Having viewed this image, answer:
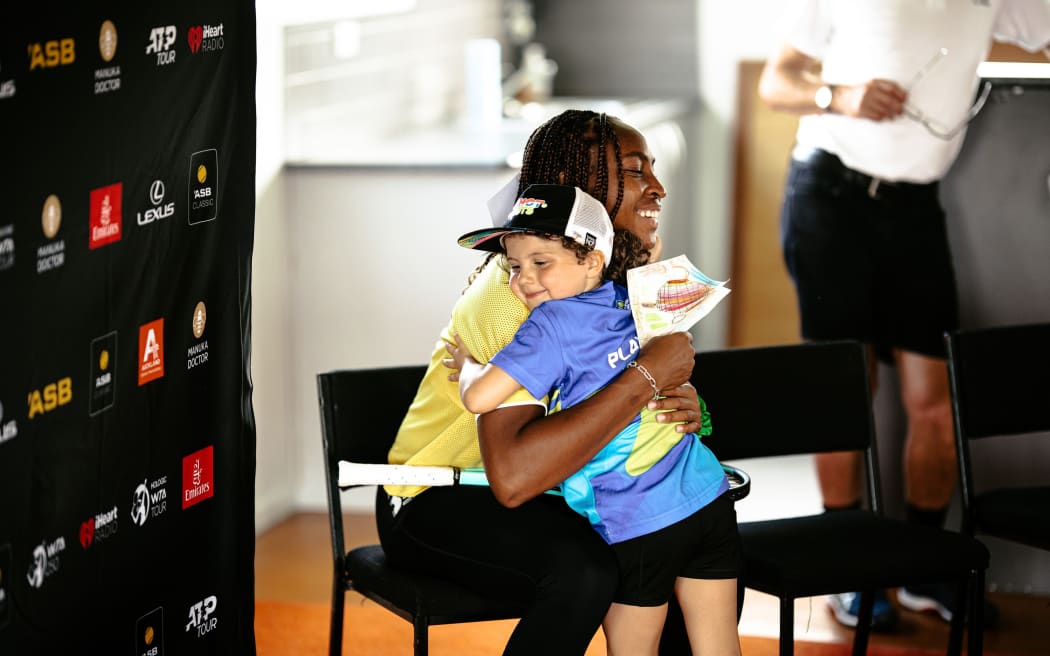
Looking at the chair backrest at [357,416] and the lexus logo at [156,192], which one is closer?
the lexus logo at [156,192]

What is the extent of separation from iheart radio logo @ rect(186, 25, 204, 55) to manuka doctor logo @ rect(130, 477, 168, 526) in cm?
60

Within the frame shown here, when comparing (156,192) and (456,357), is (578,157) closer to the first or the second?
(456,357)

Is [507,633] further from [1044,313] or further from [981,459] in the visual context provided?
[1044,313]

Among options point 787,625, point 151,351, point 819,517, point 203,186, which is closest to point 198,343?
point 151,351

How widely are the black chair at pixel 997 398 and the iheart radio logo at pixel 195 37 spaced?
1.48 m

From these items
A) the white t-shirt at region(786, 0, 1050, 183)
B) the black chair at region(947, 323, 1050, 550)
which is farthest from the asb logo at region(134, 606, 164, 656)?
the white t-shirt at region(786, 0, 1050, 183)

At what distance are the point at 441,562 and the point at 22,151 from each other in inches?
33.1

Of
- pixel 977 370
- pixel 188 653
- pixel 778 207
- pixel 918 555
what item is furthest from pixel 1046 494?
pixel 778 207

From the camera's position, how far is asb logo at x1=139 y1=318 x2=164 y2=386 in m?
1.83

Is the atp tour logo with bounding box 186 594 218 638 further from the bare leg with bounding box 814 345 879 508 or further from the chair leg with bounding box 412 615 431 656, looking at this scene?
the bare leg with bounding box 814 345 879 508

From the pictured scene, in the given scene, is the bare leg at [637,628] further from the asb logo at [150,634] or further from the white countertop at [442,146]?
the white countertop at [442,146]

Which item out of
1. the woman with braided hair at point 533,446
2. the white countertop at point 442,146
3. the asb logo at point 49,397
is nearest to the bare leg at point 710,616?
the woman with braided hair at point 533,446

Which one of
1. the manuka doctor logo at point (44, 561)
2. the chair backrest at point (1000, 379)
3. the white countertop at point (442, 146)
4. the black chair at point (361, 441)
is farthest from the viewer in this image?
the white countertop at point (442, 146)

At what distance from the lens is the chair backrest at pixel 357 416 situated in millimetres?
2230
